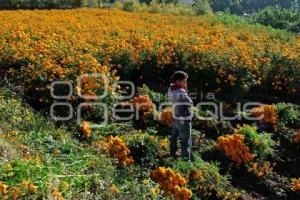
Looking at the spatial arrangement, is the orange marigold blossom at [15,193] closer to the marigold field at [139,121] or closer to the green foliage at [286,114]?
the marigold field at [139,121]

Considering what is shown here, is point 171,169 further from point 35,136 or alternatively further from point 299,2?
point 299,2

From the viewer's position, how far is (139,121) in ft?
28.1

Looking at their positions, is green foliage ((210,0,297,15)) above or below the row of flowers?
above

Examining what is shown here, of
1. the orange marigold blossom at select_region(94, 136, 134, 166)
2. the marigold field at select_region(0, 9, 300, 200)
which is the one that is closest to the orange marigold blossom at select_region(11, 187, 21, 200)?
the marigold field at select_region(0, 9, 300, 200)

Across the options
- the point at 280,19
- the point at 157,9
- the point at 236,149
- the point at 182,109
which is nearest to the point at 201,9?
the point at 157,9

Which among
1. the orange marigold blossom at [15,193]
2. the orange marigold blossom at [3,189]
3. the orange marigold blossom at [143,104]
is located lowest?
the orange marigold blossom at [143,104]

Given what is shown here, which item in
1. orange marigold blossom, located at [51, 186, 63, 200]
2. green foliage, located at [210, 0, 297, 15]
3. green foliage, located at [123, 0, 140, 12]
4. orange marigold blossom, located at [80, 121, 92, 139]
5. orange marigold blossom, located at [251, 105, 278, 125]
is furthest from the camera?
green foliage, located at [210, 0, 297, 15]

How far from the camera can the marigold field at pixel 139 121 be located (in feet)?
18.0

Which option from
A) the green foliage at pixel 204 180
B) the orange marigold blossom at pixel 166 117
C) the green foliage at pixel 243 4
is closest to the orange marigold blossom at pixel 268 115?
the orange marigold blossom at pixel 166 117

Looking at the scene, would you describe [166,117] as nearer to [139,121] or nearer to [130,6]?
[139,121]

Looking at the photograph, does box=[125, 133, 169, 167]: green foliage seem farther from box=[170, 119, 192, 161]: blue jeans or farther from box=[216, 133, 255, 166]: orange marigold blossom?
box=[216, 133, 255, 166]: orange marigold blossom

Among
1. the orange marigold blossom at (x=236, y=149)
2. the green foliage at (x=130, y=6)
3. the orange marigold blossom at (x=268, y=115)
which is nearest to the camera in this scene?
the orange marigold blossom at (x=236, y=149)

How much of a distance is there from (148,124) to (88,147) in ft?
5.85

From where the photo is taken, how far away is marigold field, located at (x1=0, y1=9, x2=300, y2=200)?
216 inches
